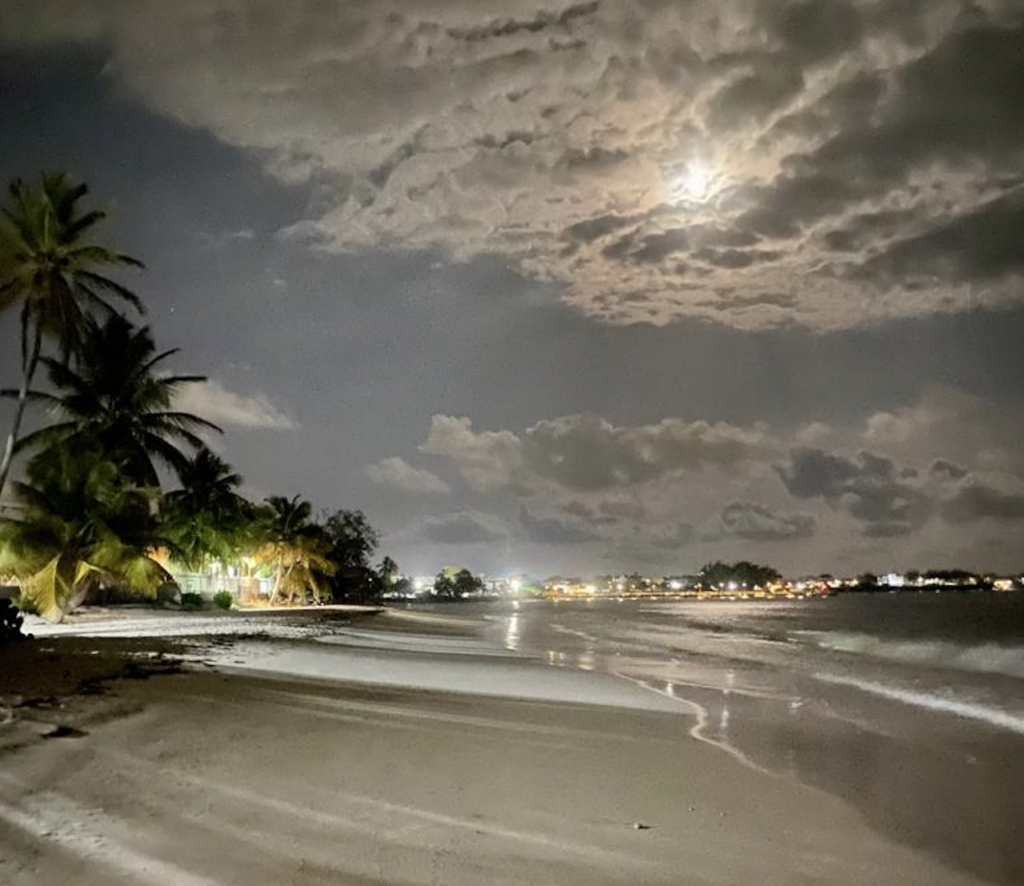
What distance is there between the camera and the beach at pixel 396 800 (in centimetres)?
567

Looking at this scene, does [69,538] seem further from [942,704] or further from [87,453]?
[942,704]

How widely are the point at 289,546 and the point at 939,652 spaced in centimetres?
4235

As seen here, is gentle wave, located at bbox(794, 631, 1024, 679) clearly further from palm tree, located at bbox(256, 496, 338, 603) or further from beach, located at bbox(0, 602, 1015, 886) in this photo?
palm tree, located at bbox(256, 496, 338, 603)

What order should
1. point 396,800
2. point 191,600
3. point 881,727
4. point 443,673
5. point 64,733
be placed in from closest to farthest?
1. point 396,800
2. point 64,733
3. point 881,727
4. point 443,673
5. point 191,600

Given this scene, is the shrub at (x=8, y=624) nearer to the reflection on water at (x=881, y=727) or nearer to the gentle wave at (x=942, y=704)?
the reflection on water at (x=881, y=727)

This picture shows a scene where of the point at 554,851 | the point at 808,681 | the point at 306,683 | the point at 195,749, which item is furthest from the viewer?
the point at 808,681

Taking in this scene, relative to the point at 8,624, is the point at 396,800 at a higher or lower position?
lower

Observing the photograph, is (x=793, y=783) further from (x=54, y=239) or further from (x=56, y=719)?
(x=54, y=239)

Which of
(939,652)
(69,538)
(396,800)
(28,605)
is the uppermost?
(69,538)

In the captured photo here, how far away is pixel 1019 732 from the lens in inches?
541

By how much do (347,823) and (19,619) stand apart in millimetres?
14869

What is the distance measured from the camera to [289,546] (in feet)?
205

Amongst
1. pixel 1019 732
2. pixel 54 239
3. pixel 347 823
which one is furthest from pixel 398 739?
pixel 54 239

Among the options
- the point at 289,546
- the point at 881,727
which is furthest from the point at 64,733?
the point at 289,546
